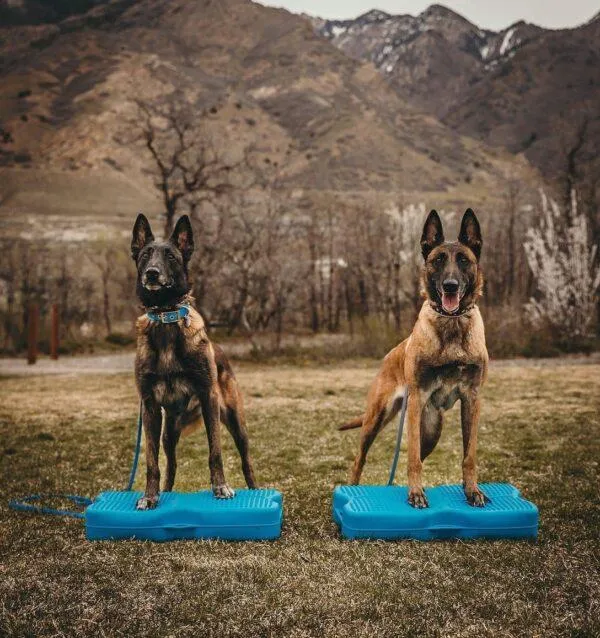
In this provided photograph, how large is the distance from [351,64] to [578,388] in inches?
7074

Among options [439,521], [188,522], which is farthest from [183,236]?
[439,521]

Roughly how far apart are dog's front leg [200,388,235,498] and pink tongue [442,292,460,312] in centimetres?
181

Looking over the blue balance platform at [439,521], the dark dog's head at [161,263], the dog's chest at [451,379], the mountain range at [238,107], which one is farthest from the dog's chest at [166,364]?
the mountain range at [238,107]

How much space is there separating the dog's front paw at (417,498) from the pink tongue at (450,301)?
1378 millimetres

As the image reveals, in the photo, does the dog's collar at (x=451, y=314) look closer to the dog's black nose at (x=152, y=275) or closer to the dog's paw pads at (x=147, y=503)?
the dog's black nose at (x=152, y=275)

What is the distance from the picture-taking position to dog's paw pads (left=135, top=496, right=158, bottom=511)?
462 centimetres

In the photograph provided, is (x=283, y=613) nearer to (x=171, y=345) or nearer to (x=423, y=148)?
(x=171, y=345)

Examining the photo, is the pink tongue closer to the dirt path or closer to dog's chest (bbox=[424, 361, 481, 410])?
dog's chest (bbox=[424, 361, 481, 410])

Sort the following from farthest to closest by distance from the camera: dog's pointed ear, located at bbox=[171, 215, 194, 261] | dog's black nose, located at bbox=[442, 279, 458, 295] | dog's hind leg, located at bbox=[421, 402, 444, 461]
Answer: dog's hind leg, located at bbox=[421, 402, 444, 461], dog's pointed ear, located at bbox=[171, 215, 194, 261], dog's black nose, located at bbox=[442, 279, 458, 295]

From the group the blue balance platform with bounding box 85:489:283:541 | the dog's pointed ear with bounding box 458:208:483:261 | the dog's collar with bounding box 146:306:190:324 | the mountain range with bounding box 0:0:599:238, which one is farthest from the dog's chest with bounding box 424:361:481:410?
the mountain range with bounding box 0:0:599:238

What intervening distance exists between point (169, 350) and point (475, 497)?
8.24 feet

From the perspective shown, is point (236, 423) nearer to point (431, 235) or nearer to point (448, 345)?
Answer: point (448, 345)

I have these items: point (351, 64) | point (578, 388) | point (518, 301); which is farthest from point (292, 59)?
point (578, 388)

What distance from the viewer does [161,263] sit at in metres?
4.43
